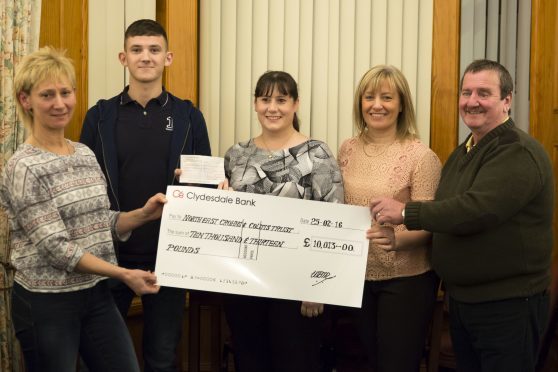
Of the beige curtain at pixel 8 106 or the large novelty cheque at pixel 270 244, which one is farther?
the beige curtain at pixel 8 106

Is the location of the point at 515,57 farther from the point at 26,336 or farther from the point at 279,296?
the point at 26,336

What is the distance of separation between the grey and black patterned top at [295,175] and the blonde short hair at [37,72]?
801mm

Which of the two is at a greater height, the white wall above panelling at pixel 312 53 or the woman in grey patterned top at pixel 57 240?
the white wall above panelling at pixel 312 53

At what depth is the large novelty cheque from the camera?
2656 millimetres

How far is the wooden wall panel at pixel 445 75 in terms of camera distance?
373 cm

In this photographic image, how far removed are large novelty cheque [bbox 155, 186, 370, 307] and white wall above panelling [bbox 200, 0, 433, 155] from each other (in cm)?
122

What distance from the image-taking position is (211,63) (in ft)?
12.5

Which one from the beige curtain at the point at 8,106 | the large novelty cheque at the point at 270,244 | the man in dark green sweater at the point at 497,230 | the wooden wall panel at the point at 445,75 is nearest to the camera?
the man in dark green sweater at the point at 497,230

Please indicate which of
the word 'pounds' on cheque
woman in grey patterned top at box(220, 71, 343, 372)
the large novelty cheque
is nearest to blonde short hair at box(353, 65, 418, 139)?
woman in grey patterned top at box(220, 71, 343, 372)

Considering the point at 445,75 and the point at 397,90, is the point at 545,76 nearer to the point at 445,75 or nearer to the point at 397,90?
the point at 445,75

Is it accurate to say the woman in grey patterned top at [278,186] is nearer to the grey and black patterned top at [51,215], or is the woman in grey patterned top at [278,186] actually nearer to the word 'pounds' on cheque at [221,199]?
the word 'pounds' on cheque at [221,199]

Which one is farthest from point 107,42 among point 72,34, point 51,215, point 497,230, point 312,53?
point 497,230

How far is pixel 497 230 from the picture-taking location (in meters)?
2.41

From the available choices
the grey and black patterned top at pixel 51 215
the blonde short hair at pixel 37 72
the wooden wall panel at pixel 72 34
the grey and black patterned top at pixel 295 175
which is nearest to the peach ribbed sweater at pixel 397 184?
the grey and black patterned top at pixel 295 175
